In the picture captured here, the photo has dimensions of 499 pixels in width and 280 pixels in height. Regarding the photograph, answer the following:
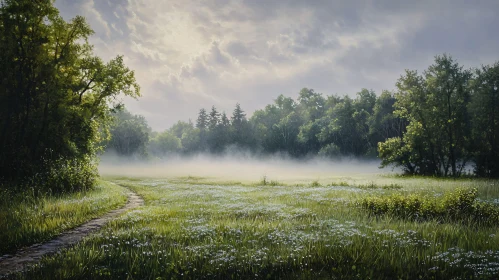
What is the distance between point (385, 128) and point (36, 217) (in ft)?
301

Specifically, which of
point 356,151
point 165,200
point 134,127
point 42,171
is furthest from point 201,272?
point 134,127

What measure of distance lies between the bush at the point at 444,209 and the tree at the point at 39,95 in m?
20.1

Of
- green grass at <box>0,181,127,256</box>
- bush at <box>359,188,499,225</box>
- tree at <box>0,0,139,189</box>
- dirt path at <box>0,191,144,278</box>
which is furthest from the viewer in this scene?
tree at <box>0,0,139,189</box>

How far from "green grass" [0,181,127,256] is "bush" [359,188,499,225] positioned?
1319 centimetres

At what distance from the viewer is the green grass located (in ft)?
34.8

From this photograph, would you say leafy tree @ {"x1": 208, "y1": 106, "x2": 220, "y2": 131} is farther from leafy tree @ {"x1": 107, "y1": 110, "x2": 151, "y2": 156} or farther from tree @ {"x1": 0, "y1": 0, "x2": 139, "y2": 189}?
tree @ {"x1": 0, "y1": 0, "x2": 139, "y2": 189}

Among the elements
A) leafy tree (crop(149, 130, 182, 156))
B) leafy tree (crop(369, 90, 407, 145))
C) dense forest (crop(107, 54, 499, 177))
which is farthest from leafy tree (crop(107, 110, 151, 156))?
leafy tree (crop(369, 90, 407, 145))

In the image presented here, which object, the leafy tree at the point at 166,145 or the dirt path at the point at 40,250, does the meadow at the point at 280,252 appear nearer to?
the dirt path at the point at 40,250

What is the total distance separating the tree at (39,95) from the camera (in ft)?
72.1

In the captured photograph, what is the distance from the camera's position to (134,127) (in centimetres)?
12019

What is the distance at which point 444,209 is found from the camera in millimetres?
13906

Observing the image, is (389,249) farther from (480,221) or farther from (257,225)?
(480,221)

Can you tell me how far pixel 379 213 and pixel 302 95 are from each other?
127496mm

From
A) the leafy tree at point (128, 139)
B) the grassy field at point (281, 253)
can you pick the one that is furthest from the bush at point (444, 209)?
the leafy tree at point (128, 139)
